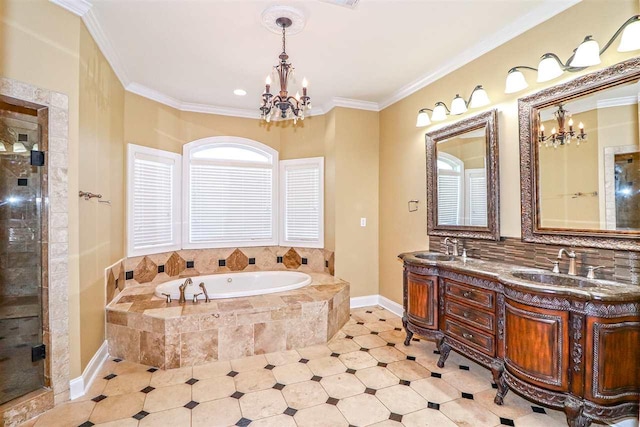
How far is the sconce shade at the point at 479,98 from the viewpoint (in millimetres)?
2695

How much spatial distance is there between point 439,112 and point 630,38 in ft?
5.01

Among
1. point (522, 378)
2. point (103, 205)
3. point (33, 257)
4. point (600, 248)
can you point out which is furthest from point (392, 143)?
point (33, 257)

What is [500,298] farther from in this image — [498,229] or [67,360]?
[67,360]

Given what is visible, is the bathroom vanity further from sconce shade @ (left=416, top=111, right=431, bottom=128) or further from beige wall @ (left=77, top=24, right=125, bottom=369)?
beige wall @ (left=77, top=24, right=125, bottom=369)

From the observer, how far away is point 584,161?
84.3 inches

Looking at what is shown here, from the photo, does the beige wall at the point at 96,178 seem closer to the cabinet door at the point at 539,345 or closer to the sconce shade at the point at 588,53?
the cabinet door at the point at 539,345

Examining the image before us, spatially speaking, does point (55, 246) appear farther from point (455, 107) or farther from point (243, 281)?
point (455, 107)

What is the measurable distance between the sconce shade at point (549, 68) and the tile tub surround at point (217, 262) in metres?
2.93

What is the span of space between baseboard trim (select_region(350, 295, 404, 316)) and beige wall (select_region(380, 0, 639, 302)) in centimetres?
10

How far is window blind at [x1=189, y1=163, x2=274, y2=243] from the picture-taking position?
14.2 feet

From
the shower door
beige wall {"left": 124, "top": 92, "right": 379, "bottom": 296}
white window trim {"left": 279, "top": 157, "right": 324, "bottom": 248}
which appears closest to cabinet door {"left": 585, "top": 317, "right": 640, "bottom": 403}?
beige wall {"left": 124, "top": 92, "right": 379, "bottom": 296}

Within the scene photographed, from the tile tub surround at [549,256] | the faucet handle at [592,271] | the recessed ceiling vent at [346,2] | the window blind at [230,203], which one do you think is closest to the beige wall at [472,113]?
the tile tub surround at [549,256]

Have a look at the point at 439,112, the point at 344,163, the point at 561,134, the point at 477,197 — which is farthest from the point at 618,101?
the point at 344,163

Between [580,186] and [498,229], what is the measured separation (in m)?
0.68
